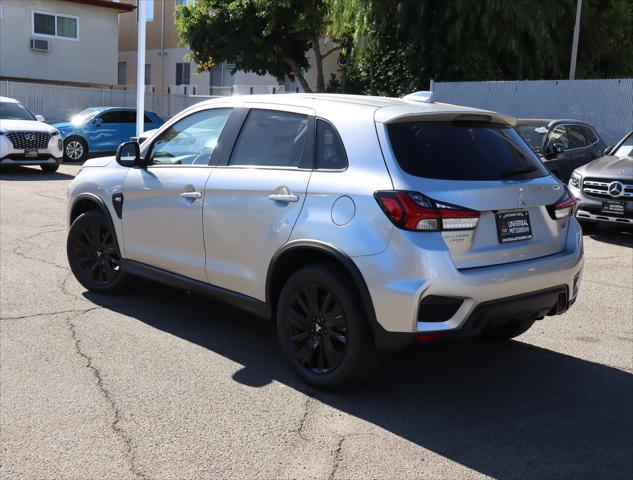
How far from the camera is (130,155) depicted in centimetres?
581

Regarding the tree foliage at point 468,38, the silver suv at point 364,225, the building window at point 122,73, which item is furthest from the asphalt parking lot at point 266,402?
the building window at point 122,73

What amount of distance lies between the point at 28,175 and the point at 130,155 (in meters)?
12.2

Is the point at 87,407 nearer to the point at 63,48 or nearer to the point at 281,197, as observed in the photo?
the point at 281,197

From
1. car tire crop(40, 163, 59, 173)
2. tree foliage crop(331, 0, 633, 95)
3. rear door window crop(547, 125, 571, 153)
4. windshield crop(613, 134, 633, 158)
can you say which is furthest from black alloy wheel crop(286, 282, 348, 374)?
tree foliage crop(331, 0, 633, 95)

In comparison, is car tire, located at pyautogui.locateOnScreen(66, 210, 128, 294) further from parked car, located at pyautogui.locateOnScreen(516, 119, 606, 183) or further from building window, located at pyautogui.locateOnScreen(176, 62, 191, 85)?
building window, located at pyautogui.locateOnScreen(176, 62, 191, 85)

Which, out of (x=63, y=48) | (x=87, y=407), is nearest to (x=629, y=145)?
(x=87, y=407)

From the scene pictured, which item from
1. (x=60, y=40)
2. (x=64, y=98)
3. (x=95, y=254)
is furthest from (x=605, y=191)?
(x=60, y=40)

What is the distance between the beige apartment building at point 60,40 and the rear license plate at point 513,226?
28.7 metres

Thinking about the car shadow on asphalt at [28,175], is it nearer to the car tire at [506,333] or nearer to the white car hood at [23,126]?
the white car hood at [23,126]

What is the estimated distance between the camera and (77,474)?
3371 millimetres

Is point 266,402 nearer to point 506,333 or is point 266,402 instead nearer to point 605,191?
point 506,333

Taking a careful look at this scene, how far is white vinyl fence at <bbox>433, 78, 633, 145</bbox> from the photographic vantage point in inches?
691

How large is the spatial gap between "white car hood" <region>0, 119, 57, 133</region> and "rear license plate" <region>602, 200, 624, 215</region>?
1240cm

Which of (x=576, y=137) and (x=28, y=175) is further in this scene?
(x=28, y=175)
